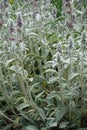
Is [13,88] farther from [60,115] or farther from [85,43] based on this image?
[85,43]

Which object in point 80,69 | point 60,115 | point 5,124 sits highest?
point 80,69

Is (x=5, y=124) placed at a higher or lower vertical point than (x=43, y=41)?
lower

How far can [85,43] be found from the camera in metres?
2.54

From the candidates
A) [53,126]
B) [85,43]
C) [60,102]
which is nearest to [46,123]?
[53,126]

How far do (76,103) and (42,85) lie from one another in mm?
644

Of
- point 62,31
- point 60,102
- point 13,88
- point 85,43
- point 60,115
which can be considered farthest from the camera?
point 62,31

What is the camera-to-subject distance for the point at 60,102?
303 centimetres

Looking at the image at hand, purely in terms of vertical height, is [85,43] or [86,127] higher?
[85,43]

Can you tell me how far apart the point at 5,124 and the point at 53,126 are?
0.61m

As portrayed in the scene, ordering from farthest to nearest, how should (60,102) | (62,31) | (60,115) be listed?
(62,31)
(60,102)
(60,115)

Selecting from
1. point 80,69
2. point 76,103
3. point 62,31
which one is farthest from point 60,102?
point 62,31

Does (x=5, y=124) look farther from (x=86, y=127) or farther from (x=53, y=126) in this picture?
(x=86, y=127)

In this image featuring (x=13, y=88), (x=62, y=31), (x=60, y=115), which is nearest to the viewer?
(x=60, y=115)

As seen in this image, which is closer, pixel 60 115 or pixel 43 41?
pixel 60 115
